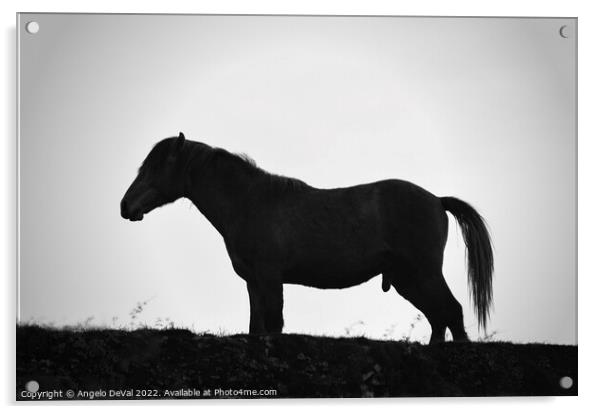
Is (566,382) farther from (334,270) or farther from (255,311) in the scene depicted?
(255,311)

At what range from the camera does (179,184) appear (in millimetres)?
7859

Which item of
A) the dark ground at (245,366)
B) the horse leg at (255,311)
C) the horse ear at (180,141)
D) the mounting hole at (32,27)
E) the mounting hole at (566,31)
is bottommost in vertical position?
the dark ground at (245,366)

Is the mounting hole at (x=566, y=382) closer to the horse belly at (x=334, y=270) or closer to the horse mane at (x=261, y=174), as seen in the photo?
the horse belly at (x=334, y=270)

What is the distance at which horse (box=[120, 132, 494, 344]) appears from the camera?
7.70 metres

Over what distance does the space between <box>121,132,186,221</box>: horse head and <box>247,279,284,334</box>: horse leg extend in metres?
1.14

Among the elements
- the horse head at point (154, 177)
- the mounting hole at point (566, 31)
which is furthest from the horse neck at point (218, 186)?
the mounting hole at point (566, 31)

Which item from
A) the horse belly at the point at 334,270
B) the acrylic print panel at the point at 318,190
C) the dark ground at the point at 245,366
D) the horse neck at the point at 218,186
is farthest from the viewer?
the horse neck at the point at 218,186

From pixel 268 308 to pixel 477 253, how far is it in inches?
71.5

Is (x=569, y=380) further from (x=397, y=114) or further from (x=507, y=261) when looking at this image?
(x=397, y=114)

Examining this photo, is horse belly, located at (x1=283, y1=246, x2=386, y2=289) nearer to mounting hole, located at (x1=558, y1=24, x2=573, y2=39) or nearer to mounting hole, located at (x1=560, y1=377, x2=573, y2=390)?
mounting hole, located at (x1=560, y1=377, x2=573, y2=390)

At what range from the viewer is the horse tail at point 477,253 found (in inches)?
304

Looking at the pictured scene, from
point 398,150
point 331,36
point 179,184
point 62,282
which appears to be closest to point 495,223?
point 398,150

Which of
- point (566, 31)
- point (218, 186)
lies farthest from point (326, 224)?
point (566, 31)

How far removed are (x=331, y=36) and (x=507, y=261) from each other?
7.87 ft
